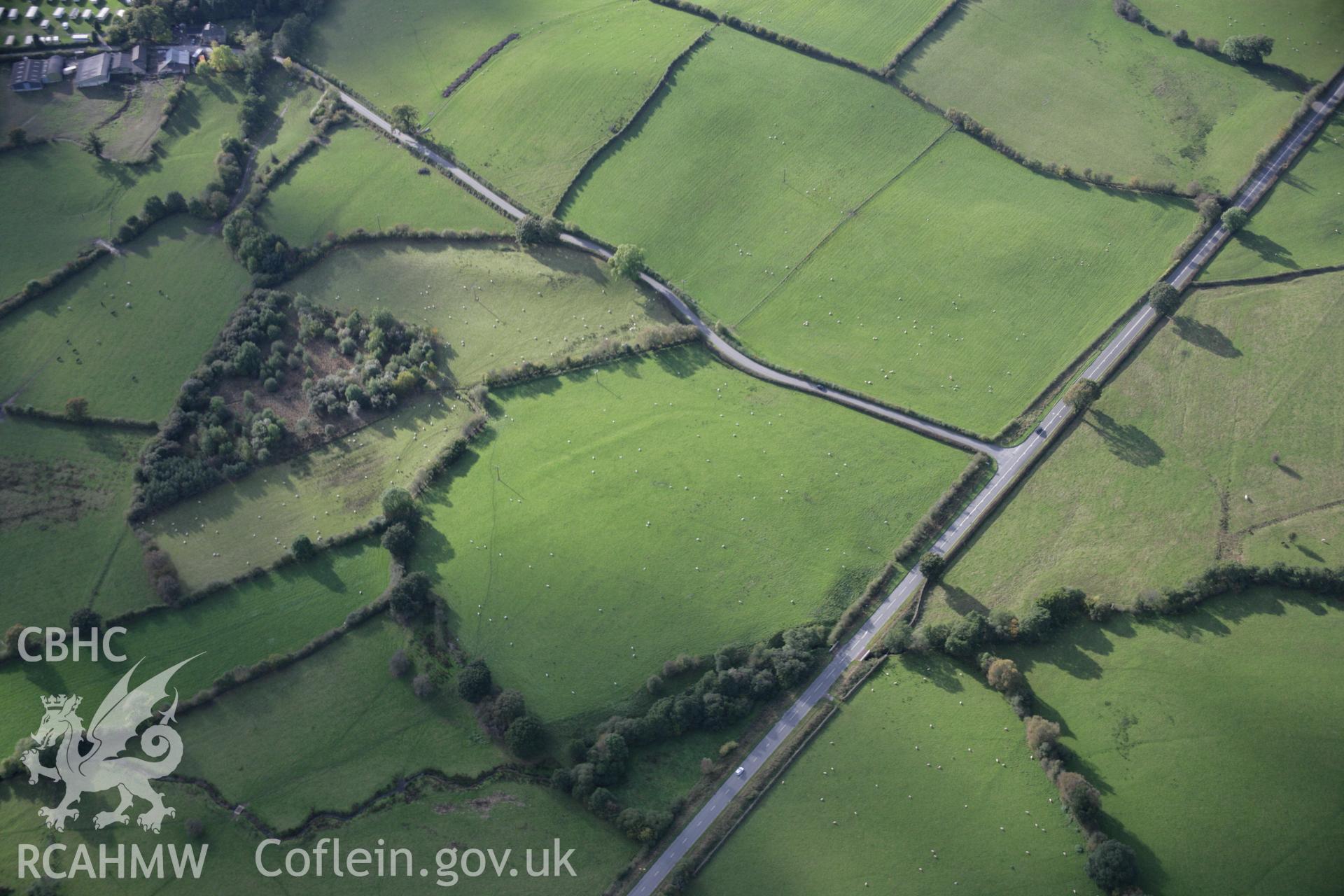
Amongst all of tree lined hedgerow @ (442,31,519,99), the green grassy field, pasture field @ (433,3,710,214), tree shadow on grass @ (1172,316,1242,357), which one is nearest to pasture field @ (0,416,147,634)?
pasture field @ (433,3,710,214)

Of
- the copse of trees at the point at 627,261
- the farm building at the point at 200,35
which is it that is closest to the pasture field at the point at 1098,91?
the copse of trees at the point at 627,261

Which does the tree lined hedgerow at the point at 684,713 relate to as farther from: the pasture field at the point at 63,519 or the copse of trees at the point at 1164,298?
the copse of trees at the point at 1164,298

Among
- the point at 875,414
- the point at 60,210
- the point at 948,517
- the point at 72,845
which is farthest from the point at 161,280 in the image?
the point at 948,517

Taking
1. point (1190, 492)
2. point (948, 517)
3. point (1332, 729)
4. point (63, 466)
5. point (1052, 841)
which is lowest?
point (63, 466)

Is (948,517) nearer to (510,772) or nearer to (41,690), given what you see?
(510,772)

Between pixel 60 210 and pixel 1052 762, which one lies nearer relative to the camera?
pixel 1052 762

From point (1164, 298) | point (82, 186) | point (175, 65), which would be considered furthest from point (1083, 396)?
point (175, 65)

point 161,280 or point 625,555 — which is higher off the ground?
point 625,555

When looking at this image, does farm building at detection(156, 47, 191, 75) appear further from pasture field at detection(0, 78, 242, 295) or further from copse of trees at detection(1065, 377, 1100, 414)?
copse of trees at detection(1065, 377, 1100, 414)
